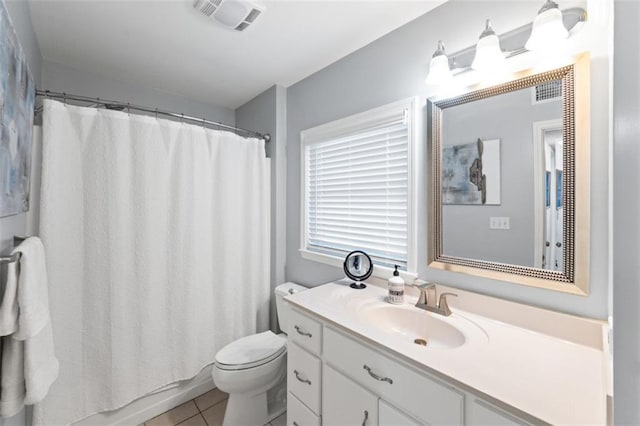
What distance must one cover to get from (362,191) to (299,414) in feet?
4.19

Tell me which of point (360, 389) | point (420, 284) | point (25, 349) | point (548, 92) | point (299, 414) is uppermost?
point (548, 92)

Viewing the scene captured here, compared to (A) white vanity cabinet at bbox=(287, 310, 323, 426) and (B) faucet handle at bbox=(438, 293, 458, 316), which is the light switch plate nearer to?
(B) faucet handle at bbox=(438, 293, 458, 316)

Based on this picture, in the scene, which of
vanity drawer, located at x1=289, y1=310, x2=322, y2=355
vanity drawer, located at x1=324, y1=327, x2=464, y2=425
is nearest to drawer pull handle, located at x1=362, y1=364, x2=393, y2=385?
vanity drawer, located at x1=324, y1=327, x2=464, y2=425

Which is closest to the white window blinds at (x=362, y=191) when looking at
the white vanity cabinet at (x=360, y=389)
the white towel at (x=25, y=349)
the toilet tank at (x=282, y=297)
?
the toilet tank at (x=282, y=297)

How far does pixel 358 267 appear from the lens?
161 centimetres

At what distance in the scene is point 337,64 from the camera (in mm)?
1829

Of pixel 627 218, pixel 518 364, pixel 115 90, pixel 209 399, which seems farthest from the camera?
pixel 115 90

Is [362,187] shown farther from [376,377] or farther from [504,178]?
[376,377]

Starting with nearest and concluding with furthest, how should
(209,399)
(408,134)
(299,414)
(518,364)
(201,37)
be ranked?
(518,364)
(299,414)
(408,134)
(201,37)
(209,399)

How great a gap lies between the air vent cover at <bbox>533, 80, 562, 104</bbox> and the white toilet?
154 centimetres

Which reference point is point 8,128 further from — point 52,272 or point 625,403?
point 625,403

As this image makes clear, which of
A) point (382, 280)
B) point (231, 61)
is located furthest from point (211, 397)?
point (231, 61)

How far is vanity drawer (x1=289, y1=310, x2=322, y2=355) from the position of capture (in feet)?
3.99

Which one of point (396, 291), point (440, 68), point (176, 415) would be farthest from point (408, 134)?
point (176, 415)
